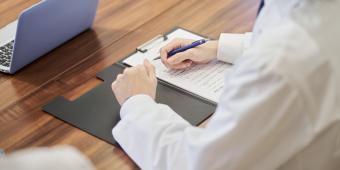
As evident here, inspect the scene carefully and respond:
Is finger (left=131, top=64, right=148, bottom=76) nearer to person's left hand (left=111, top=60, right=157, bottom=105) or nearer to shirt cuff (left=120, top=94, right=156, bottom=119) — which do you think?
person's left hand (left=111, top=60, right=157, bottom=105)

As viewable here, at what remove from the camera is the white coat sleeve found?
0.97 m

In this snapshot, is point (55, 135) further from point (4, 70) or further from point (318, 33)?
point (318, 33)

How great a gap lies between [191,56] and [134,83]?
0.20m

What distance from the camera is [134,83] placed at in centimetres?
140

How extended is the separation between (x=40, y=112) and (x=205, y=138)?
0.51 m

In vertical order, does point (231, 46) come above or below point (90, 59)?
above

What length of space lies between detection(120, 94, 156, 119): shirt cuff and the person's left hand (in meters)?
0.04

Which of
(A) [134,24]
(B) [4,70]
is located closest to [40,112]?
(B) [4,70]

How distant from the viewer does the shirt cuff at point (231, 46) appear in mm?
1533

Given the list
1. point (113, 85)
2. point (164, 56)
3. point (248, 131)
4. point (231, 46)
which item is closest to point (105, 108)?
point (113, 85)

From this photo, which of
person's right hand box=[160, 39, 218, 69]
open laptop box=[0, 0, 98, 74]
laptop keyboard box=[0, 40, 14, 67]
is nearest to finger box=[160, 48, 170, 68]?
person's right hand box=[160, 39, 218, 69]

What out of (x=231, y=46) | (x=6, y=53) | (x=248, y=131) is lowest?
(x=6, y=53)

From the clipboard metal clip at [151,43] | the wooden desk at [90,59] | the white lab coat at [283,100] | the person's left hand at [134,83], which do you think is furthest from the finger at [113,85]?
the white lab coat at [283,100]

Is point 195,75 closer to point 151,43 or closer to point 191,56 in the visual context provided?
point 191,56
